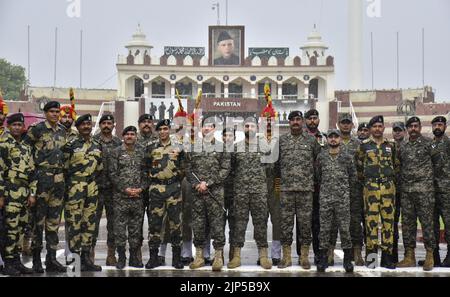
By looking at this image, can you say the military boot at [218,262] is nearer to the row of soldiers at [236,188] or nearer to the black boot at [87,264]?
the row of soldiers at [236,188]

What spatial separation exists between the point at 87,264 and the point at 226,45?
2529 inches

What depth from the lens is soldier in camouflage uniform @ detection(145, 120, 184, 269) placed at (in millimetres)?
10961

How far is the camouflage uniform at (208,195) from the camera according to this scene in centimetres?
1102

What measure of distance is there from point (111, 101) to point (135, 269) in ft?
208

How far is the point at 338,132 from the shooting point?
11.1m

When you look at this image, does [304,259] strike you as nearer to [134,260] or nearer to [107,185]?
[134,260]

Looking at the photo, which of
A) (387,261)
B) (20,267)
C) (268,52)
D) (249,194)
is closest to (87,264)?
(20,267)

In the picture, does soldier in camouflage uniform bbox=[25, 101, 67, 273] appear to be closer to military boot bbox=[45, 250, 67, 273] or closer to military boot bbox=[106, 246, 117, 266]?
military boot bbox=[45, 250, 67, 273]

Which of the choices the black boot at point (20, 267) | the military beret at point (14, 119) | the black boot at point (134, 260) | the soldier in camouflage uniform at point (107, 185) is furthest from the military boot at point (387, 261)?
the military beret at point (14, 119)

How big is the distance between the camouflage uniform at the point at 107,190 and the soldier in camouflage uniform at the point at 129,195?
13 centimetres

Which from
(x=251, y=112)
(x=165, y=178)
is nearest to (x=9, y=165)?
(x=165, y=178)

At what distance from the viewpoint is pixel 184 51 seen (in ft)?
246

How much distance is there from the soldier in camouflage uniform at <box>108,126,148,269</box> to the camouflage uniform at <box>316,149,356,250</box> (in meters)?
2.24
